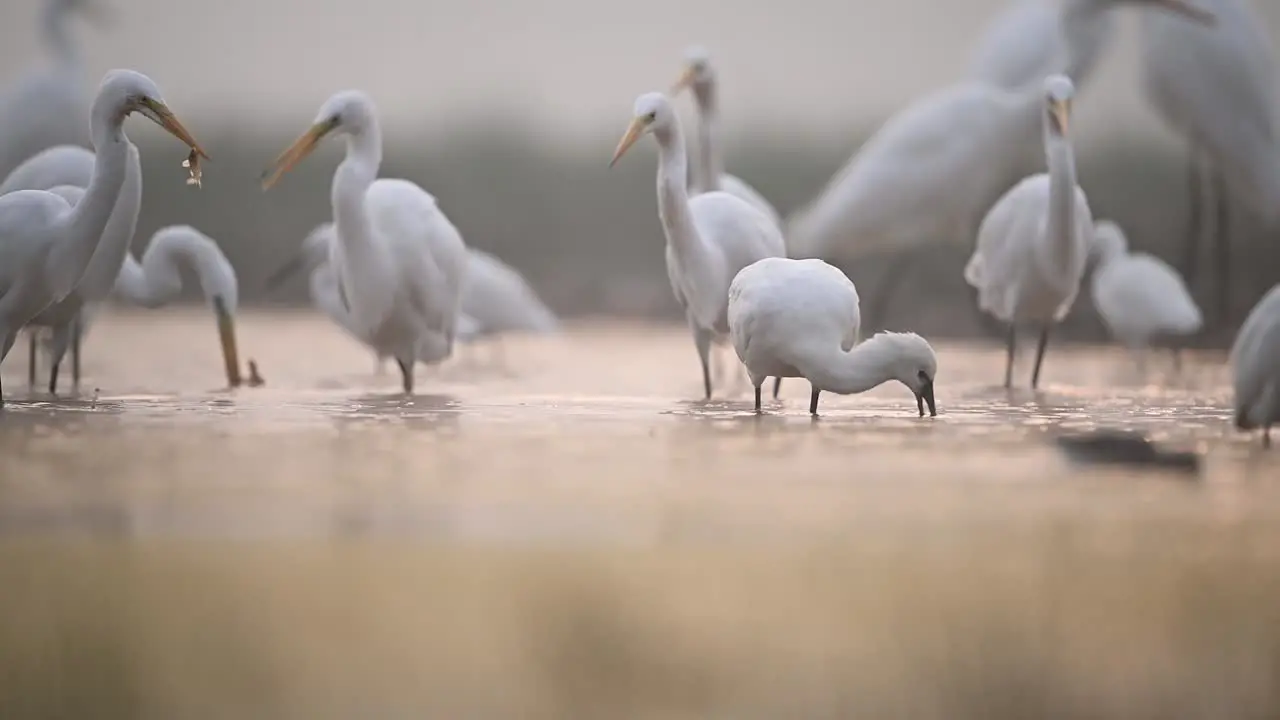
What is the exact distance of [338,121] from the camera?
6.65 metres

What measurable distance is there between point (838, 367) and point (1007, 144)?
357 centimetres

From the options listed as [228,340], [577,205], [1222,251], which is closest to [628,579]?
[228,340]

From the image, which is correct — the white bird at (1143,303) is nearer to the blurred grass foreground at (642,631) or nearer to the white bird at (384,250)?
the white bird at (384,250)

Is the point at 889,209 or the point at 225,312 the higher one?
A: the point at 889,209

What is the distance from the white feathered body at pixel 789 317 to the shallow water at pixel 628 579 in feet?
1.44

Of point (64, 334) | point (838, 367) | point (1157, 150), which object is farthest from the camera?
point (1157, 150)

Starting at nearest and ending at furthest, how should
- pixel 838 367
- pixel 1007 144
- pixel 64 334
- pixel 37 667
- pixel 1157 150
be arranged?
1. pixel 37 667
2. pixel 838 367
3. pixel 64 334
4. pixel 1007 144
5. pixel 1157 150

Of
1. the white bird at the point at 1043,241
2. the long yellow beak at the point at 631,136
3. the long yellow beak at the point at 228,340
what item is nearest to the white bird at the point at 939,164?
the white bird at the point at 1043,241

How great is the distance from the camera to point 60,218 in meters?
5.80

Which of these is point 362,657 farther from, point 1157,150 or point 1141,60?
point 1157,150

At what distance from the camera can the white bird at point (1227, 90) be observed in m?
9.62

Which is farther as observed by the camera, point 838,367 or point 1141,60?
point 1141,60

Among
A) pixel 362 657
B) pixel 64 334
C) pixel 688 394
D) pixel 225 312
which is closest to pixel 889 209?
pixel 688 394

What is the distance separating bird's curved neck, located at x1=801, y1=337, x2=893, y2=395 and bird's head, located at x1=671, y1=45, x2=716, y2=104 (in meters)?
3.12
